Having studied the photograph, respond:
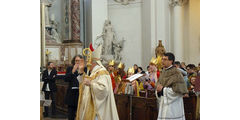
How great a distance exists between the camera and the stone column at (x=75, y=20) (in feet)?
54.4

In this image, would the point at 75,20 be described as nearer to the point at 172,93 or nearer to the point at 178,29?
Result: the point at 178,29

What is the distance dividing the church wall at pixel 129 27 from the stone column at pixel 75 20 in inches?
113

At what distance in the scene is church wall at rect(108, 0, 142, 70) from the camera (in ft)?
60.5

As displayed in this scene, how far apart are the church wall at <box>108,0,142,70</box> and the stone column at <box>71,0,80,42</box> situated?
286 cm

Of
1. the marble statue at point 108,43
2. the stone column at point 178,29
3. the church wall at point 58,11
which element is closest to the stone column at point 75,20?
the marble statue at point 108,43

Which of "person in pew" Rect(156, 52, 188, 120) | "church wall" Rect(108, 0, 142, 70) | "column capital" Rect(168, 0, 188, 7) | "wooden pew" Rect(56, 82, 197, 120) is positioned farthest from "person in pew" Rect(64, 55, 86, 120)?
"church wall" Rect(108, 0, 142, 70)

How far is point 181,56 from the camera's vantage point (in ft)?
53.3

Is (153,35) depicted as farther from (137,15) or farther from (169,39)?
(137,15)

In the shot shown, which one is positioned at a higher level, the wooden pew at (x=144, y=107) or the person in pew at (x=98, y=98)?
the person in pew at (x=98, y=98)

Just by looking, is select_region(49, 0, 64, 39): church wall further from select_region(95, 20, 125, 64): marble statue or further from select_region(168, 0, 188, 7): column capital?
select_region(168, 0, 188, 7): column capital

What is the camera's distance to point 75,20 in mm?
16672

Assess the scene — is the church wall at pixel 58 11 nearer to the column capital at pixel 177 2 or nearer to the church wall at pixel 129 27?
the church wall at pixel 129 27

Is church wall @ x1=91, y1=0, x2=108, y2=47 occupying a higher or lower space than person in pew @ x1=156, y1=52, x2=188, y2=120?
higher

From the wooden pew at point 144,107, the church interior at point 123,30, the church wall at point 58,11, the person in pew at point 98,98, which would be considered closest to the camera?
the person in pew at point 98,98
